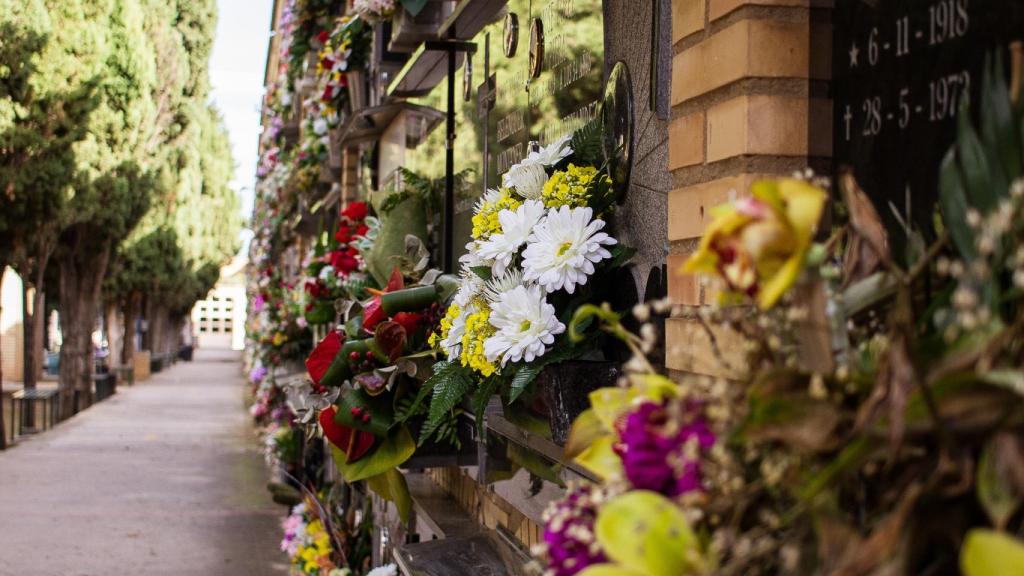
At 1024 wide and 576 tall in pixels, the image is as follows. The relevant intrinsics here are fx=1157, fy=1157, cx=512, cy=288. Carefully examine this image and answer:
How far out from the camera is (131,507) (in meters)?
11.9

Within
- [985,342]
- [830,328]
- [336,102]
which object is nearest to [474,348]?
[830,328]

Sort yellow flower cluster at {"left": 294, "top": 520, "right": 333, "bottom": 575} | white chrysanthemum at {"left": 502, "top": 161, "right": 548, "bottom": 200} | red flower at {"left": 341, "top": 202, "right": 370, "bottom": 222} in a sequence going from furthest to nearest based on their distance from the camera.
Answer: yellow flower cluster at {"left": 294, "top": 520, "right": 333, "bottom": 575} → red flower at {"left": 341, "top": 202, "right": 370, "bottom": 222} → white chrysanthemum at {"left": 502, "top": 161, "right": 548, "bottom": 200}

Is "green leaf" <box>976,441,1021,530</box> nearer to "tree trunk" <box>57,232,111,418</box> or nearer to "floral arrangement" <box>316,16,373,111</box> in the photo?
"floral arrangement" <box>316,16,373,111</box>

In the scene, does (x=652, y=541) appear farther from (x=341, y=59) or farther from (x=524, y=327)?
(x=341, y=59)

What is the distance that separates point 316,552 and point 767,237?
6.56 m

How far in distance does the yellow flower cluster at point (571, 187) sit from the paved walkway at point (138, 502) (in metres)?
7.22

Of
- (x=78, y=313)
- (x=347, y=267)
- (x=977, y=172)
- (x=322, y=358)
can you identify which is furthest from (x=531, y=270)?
(x=78, y=313)

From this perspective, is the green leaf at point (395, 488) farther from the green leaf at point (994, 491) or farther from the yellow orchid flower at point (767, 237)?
the green leaf at point (994, 491)

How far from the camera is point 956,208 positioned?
46.6 inches

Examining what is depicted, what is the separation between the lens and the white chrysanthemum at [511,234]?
2453 mm

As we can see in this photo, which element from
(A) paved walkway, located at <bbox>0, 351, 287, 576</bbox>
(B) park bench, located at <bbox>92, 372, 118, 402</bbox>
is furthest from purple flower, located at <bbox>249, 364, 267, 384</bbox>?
(B) park bench, located at <bbox>92, 372, 118, 402</bbox>

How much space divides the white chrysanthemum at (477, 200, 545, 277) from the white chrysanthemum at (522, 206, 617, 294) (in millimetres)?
57

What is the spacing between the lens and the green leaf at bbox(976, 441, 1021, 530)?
91 centimetres

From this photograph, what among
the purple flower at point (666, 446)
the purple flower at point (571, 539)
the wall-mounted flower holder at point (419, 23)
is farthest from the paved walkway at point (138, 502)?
the purple flower at point (666, 446)
